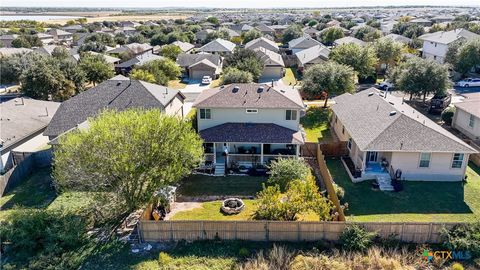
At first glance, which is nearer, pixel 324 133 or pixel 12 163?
pixel 12 163

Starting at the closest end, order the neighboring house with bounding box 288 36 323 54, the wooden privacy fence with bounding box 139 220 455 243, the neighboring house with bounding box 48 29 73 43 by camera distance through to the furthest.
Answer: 1. the wooden privacy fence with bounding box 139 220 455 243
2. the neighboring house with bounding box 288 36 323 54
3. the neighboring house with bounding box 48 29 73 43

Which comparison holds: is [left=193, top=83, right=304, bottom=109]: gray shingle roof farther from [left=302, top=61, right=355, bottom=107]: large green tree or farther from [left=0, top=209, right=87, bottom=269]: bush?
[left=0, top=209, right=87, bottom=269]: bush

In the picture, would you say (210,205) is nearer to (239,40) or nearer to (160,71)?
(160,71)

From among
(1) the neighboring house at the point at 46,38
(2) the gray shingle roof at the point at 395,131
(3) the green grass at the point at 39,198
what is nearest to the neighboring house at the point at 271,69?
(2) the gray shingle roof at the point at 395,131

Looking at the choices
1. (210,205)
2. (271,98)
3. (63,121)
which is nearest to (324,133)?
(271,98)

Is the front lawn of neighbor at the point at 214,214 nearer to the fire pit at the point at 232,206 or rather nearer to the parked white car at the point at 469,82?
the fire pit at the point at 232,206

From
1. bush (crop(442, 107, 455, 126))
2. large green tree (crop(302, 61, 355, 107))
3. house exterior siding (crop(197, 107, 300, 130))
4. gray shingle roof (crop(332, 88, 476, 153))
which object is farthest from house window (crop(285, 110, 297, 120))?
bush (crop(442, 107, 455, 126))
